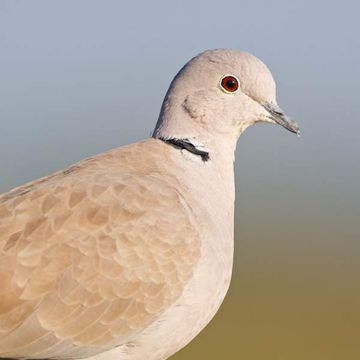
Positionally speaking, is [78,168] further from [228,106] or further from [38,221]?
[228,106]

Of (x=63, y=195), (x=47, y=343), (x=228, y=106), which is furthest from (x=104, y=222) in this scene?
(x=228, y=106)

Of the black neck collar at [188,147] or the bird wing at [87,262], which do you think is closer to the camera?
the bird wing at [87,262]

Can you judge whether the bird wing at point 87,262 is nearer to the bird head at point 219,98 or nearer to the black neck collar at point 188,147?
the black neck collar at point 188,147

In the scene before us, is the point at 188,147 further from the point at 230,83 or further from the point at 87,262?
the point at 87,262

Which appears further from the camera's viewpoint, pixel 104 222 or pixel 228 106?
pixel 228 106

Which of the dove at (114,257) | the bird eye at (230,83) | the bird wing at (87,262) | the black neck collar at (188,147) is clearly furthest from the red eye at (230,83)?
the bird wing at (87,262)

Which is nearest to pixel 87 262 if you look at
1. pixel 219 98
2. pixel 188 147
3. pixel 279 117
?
pixel 188 147
